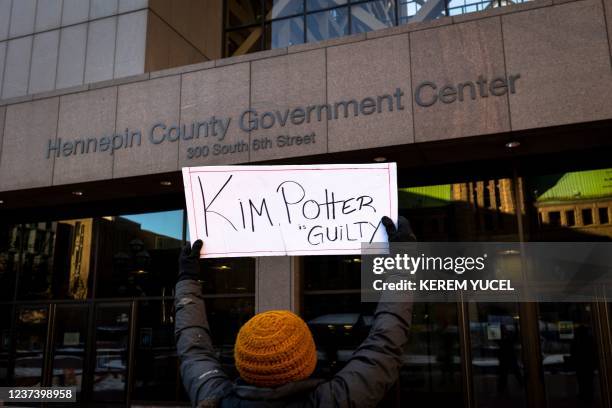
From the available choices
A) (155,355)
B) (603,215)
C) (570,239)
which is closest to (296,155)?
(570,239)

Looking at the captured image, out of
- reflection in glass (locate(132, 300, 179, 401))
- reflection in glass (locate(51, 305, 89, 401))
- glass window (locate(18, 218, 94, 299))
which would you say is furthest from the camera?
glass window (locate(18, 218, 94, 299))

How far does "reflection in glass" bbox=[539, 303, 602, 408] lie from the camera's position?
857cm

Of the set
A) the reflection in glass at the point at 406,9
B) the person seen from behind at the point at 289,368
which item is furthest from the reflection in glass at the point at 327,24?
the person seen from behind at the point at 289,368

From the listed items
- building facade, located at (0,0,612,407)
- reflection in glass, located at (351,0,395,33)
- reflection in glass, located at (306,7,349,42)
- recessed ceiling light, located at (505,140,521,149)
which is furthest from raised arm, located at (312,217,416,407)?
reflection in glass, located at (306,7,349,42)

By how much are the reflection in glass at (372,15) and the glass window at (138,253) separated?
5033 mm

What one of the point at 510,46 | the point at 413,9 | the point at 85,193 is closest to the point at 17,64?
the point at 85,193

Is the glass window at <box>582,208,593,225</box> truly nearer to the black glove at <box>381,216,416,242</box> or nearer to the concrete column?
the concrete column

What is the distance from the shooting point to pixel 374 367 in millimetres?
2160

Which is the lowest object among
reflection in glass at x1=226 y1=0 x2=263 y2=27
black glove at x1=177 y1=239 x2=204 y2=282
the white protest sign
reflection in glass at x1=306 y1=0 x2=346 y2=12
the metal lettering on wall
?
black glove at x1=177 y1=239 x2=204 y2=282

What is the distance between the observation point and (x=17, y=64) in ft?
40.2

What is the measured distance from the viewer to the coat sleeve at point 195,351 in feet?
7.32

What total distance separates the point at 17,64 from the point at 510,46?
986 centimetres

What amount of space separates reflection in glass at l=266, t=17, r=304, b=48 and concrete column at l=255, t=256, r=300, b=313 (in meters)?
4.49

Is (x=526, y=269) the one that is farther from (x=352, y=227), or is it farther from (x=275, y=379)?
(x=275, y=379)
